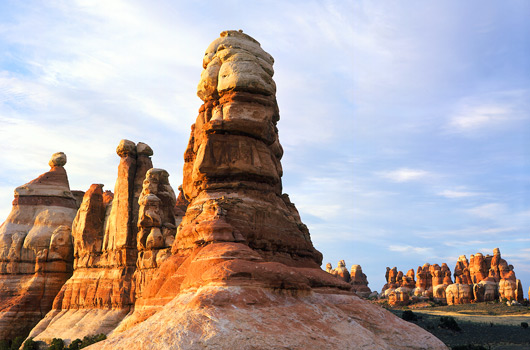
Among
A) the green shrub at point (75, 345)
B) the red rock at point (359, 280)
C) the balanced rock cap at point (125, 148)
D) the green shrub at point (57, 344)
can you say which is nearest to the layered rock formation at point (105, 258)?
the balanced rock cap at point (125, 148)

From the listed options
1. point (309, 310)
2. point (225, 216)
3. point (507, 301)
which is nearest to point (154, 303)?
point (225, 216)

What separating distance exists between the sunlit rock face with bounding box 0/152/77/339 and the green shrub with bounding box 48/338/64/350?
30.0 feet

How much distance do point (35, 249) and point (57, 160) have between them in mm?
11669

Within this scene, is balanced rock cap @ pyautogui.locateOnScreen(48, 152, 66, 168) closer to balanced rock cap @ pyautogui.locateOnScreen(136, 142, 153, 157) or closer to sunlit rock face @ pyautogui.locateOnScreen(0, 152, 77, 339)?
sunlit rock face @ pyautogui.locateOnScreen(0, 152, 77, 339)

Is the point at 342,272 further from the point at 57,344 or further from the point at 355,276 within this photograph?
the point at 57,344

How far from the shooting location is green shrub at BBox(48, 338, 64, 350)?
131 feet

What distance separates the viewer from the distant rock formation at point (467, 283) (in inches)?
4001

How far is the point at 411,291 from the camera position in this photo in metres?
123

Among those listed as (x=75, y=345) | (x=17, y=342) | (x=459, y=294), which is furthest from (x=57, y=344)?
(x=459, y=294)

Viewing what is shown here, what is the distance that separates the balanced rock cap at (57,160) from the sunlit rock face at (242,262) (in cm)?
3400

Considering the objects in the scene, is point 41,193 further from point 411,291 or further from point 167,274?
point 411,291

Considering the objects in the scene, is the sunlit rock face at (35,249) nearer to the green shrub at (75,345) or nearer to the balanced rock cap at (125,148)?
the balanced rock cap at (125,148)

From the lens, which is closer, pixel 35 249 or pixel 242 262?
pixel 242 262

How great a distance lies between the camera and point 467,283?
115m
